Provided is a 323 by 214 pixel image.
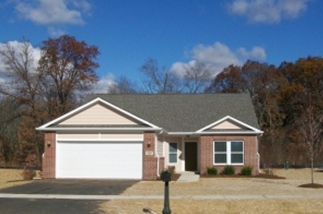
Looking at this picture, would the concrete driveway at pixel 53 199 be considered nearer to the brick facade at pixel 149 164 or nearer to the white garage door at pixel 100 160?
the white garage door at pixel 100 160

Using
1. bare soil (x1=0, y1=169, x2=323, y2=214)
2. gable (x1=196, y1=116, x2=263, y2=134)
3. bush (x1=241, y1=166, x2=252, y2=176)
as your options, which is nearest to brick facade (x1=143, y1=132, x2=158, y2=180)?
gable (x1=196, y1=116, x2=263, y2=134)

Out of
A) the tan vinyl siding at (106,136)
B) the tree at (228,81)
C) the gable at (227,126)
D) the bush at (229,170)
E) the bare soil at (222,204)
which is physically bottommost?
the bare soil at (222,204)

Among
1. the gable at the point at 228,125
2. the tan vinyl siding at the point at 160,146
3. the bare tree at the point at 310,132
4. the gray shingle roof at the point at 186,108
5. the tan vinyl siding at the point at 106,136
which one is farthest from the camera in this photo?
the gray shingle roof at the point at 186,108

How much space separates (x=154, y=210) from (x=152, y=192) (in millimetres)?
5147

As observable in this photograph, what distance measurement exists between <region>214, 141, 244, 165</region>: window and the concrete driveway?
906cm

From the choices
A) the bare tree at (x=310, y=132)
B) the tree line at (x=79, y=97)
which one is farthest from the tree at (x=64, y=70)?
the bare tree at (x=310, y=132)

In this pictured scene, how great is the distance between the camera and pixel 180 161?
33.5m

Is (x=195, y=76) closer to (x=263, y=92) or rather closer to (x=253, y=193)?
(x=263, y=92)

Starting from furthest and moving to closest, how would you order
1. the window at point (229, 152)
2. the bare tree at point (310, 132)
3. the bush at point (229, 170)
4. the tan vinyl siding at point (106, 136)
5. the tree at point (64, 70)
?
the tree at point (64, 70) < the window at point (229, 152) < the bush at point (229, 170) < the tan vinyl siding at point (106, 136) < the bare tree at point (310, 132)

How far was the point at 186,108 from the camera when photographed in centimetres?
3566

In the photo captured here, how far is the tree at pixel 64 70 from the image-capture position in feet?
165

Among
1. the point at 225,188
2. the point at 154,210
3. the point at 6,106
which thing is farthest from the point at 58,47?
the point at 154,210

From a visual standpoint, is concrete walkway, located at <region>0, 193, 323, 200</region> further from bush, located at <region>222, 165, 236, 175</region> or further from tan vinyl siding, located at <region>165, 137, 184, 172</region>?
tan vinyl siding, located at <region>165, 137, 184, 172</region>

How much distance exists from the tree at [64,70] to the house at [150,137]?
1506 centimetres
